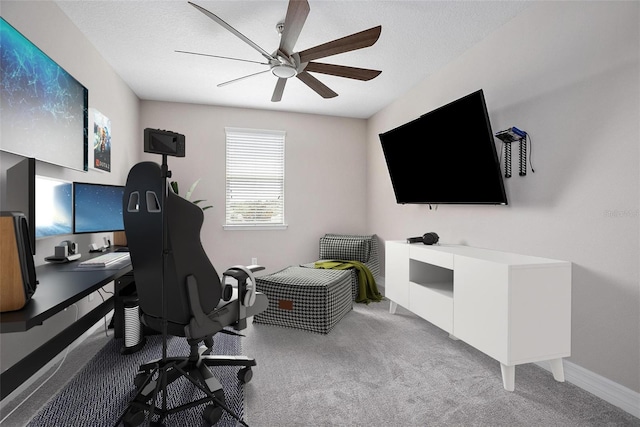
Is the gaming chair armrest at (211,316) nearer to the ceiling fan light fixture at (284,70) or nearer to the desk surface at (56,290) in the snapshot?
the desk surface at (56,290)

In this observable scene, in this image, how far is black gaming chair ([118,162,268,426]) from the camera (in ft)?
5.03

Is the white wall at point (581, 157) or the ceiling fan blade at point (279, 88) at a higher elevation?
the ceiling fan blade at point (279, 88)

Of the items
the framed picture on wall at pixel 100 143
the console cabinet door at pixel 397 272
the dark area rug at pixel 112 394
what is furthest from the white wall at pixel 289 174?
the dark area rug at pixel 112 394

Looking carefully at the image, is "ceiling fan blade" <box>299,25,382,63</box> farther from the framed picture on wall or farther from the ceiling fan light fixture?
the framed picture on wall

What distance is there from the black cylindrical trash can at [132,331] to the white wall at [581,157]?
2.85 metres

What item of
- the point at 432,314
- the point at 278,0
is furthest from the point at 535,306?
the point at 278,0

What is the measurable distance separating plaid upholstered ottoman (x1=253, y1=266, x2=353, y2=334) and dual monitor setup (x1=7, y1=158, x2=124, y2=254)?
4.50 feet

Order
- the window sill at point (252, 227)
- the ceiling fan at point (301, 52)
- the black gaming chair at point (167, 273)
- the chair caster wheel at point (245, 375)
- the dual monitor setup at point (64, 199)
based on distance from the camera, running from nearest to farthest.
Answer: the black gaming chair at point (167, 273) → the dual monitor setup at point (64, 199) → the ceiling fan at point (301, 52) → the chair caster wheel at point (245, 375) → the window sill at point (252, 227)

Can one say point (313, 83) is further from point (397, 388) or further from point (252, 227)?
point (252, 227)

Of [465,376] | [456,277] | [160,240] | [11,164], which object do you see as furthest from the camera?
[456,277]

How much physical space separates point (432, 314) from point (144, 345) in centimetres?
232

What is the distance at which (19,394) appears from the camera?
1.91 meters

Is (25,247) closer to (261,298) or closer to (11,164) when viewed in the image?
(11,164)

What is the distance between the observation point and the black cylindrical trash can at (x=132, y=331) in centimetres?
247
